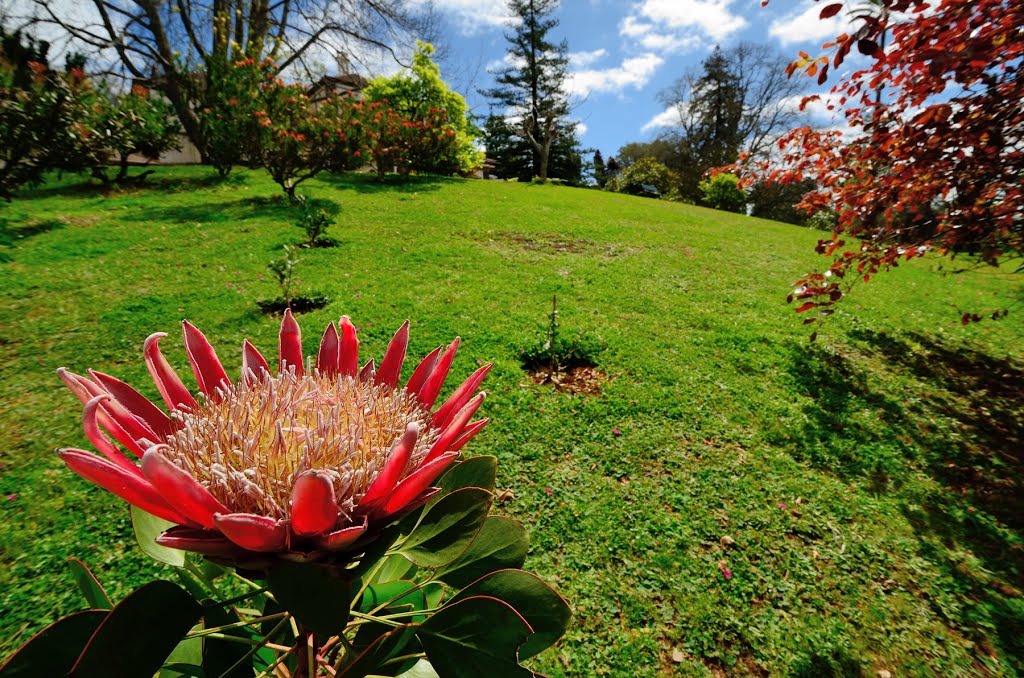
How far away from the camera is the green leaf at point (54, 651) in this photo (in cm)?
45

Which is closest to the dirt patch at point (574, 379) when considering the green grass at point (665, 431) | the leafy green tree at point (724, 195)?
the green grass at point (665, 431)

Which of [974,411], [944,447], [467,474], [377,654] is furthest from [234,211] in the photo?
[974,411]

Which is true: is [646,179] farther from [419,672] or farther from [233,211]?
[419,672]

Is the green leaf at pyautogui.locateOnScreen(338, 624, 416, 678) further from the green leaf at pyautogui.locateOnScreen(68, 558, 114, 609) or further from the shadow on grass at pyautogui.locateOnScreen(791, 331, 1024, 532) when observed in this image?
the shadow on grass at pyautogui.locateOnScreen(791, 331, 1024, 532)

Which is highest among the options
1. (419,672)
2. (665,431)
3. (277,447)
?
(277,447)

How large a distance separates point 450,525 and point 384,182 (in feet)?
52.9

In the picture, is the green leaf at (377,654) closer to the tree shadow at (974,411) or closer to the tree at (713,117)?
the tree shadow at (974,411)

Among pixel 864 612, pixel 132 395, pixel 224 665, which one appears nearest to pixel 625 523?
pixel 864 612

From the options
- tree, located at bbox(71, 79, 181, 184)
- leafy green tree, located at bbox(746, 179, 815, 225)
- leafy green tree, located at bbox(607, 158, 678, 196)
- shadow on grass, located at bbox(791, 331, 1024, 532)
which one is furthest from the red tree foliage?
leafy green tree, located at bbox(746, 179, 815, 225)

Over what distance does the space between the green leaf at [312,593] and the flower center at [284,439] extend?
100 mm

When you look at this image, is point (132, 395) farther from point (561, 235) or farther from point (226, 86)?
point (226, 86)

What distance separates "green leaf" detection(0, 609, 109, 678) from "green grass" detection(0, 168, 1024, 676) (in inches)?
84.9

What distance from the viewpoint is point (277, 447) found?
60 centimetres

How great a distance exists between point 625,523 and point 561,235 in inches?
330
